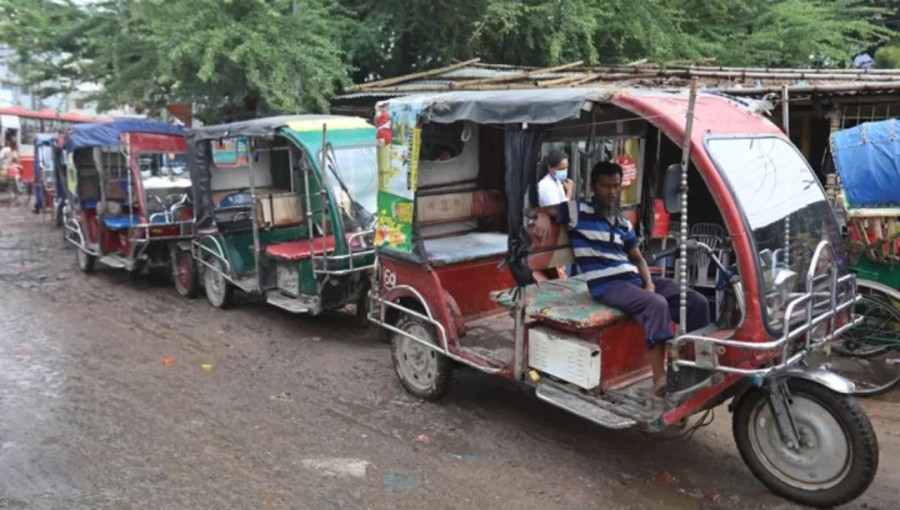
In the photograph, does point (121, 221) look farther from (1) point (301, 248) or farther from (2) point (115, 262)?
(1) point (301, 248)

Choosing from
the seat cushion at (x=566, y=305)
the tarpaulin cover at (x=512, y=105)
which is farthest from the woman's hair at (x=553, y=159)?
the tarpaulin cover at (x=512, y=105)

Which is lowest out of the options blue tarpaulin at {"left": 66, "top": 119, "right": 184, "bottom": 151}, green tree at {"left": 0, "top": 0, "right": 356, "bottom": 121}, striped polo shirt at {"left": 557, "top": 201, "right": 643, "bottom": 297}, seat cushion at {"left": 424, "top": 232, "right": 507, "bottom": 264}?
seat cushion at {"left": 424, "top": 232, "right": 507, "bottom": 264}

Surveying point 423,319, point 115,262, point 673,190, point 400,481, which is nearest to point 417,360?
point 423,319

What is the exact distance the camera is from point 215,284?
31.2 ft

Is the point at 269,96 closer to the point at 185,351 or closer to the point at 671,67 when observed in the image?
the point at 185,351

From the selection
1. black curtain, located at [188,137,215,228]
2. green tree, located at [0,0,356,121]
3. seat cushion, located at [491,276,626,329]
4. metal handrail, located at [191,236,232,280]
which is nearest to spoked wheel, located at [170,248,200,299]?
metal handrail, located at [191,236,232,280]

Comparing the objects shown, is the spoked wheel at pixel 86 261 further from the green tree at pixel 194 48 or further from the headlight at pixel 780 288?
the headlight at pixel 780 288

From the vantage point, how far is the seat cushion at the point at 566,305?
15.0ft

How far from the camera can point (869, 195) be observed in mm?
6383

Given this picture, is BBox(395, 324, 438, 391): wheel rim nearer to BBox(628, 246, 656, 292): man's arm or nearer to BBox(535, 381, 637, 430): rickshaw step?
BBox(535, 381, 637, 430): rickshaw step

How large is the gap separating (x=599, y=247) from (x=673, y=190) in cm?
90

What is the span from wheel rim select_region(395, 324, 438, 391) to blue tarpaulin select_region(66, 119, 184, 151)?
623 cm

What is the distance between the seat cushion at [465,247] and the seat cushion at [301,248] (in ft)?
5.67

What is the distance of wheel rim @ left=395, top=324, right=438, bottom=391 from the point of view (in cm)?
586
